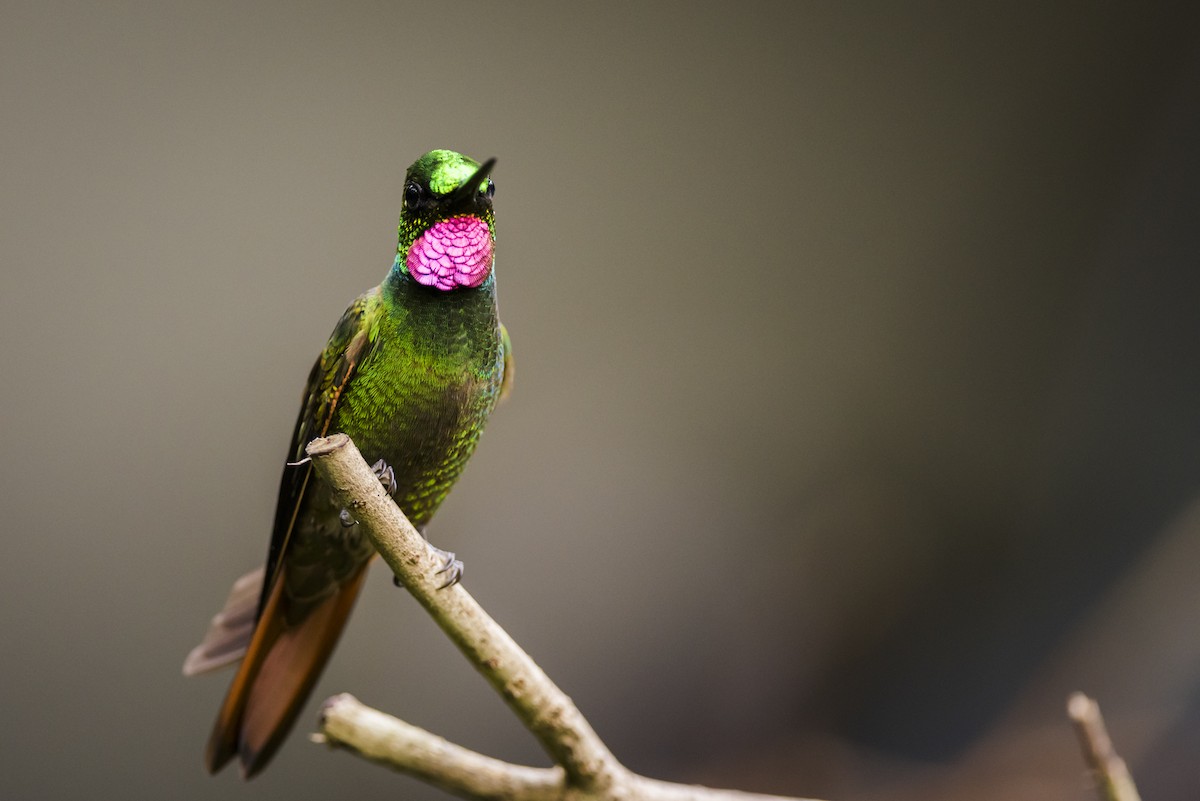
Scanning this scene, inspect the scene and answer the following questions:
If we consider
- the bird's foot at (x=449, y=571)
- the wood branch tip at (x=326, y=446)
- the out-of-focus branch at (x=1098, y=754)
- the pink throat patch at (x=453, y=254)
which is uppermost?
the pink throat patch at (x=453, y=254)

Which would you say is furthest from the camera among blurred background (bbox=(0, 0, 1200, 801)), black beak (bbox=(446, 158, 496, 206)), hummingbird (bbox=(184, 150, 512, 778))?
blurred background (bbox=(0, 0, 1200, 801))

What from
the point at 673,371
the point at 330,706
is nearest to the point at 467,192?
the point at 330,706

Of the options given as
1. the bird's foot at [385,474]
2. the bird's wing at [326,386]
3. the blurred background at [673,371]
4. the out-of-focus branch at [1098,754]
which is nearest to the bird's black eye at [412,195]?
the bird's wing at [326,386]

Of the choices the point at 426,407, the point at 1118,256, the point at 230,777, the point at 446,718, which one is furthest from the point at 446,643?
the point at 1118,256

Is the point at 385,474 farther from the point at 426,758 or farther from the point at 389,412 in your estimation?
the point at 426,758

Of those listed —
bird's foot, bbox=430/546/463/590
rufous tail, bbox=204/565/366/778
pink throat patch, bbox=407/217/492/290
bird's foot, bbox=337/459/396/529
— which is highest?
pink throat patch, bbox=407/217/492/290

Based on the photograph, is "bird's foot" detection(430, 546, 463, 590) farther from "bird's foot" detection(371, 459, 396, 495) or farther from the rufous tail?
the rufous tail

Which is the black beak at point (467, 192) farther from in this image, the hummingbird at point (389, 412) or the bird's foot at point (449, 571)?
the bird's foot at point (449, 571)

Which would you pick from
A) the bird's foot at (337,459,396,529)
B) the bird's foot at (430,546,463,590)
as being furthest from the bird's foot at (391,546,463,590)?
the bird's foot at (337,459,396,529)
